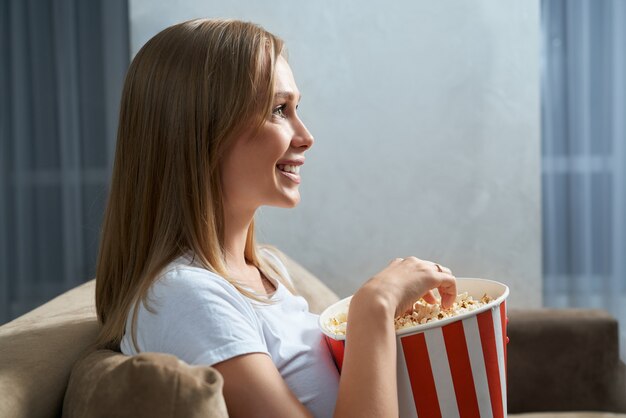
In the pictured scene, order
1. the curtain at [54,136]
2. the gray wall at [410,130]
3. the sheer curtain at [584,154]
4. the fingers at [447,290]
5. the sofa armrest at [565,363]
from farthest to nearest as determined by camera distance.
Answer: the curtain at [54,136] → the sheer curtain at [584,154] → the gray wall at [410,130] → the sofa armrest at [565,363] → the fingers at [447,290]

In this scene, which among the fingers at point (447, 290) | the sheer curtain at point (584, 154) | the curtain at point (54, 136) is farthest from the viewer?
the curtain at point (54, 136)

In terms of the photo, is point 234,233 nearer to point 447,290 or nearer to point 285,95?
point 285,95

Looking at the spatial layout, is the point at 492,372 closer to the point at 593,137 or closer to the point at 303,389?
the point at 303,389

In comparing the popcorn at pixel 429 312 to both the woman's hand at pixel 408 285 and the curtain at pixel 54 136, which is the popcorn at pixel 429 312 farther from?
the curtain at pixel 54 136

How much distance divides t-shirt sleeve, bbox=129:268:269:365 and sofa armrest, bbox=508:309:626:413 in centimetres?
131

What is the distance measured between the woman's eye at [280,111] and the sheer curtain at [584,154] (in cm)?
186

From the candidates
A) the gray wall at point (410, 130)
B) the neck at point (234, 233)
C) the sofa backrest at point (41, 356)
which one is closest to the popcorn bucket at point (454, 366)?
the neck at point (234, 233)

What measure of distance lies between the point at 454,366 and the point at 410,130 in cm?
178

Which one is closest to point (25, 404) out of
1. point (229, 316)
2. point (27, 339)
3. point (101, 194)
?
point (27, 339)

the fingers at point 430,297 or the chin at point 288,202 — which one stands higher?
the chin at point 288,202

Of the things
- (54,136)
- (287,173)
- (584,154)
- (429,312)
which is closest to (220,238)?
(287,173)

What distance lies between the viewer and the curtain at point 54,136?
2926 millimetres

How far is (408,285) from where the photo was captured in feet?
3.19

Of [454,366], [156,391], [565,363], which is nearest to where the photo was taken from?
[156,391]
